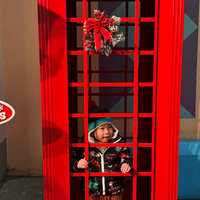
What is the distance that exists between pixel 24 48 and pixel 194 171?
2.92 m

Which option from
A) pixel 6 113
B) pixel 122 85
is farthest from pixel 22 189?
pixel 122 85

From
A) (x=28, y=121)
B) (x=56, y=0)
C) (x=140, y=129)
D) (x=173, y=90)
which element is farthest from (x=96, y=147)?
(x=28, y=121)

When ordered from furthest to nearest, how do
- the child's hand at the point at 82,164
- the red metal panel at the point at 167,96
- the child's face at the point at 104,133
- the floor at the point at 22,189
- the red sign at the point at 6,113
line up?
1. the floor at the point at 22,189
2. the child's face at the point at 104,133
3. the child's hand at the point at 82,164
4. the red metal panel at the point at 167,96
5. the red sign at the point at 6,113

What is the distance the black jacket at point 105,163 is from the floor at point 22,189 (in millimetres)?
1602

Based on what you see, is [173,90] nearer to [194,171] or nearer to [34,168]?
[194,171]

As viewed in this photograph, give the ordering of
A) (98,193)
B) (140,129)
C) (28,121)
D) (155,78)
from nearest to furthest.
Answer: (155,78) < (98,193) < (140,129) < (28,121)

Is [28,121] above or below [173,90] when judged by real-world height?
below

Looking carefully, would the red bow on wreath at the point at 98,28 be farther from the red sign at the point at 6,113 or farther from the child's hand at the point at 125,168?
the child's hand at the point at 125,168

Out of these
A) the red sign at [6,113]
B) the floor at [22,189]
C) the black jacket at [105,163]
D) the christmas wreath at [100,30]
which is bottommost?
the floor at [22,189]

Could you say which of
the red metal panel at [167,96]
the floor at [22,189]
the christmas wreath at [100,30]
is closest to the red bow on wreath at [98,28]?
the christmas wreath at [100,30]

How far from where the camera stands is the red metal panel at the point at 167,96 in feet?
5.79

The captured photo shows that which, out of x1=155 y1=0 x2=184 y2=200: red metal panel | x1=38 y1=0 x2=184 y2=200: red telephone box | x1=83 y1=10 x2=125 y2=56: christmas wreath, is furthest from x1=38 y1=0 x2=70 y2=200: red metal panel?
x1=155 y1=0 x2=184 y2=200: red metal panel

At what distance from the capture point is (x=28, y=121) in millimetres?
3812

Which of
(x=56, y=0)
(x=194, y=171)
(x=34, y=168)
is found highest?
(x=56, y=0)
